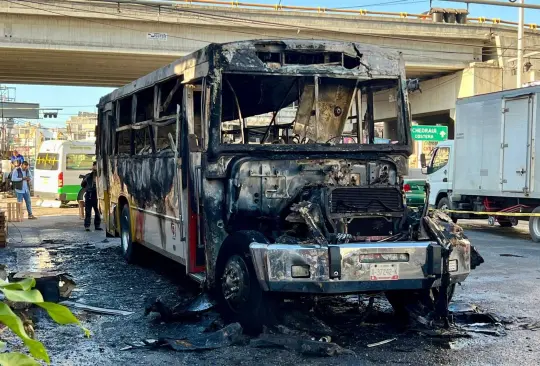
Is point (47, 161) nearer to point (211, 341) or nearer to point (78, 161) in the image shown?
point (78, 161)

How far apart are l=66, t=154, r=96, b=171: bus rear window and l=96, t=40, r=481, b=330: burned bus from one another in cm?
1809

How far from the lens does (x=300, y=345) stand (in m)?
5.49

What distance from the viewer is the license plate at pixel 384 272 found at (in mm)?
5674

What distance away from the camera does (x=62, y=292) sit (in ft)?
25.0

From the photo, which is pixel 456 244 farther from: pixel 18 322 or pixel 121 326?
pixel 18 322

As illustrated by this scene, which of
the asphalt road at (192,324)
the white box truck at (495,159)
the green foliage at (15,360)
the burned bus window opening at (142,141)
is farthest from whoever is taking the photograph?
the white box truck at (495,159)

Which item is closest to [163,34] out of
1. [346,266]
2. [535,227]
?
[535,227]

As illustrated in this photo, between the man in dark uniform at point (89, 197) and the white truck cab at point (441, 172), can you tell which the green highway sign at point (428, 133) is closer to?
the white truck cab at point (441, 172)

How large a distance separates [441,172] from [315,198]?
1277 cm

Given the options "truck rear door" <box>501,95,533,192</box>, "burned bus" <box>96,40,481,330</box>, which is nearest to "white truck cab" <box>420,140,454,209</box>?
"truck rear door" <box>501,95,533,192</box>

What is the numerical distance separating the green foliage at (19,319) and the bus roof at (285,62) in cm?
535

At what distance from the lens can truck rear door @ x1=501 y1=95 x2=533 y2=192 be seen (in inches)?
567

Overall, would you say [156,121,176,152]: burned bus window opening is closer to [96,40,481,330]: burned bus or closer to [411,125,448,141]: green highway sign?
[96,40,481,330]: burned bus

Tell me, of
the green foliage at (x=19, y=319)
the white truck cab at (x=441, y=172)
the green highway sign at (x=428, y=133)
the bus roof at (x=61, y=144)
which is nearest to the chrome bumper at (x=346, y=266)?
the green foliage at (x=19, y=319)
